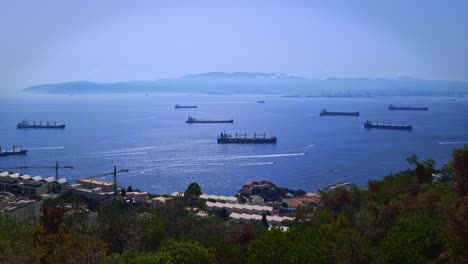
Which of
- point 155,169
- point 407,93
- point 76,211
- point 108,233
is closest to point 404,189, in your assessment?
point 108,233

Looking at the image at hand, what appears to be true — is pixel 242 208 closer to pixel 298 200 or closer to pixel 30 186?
pixel 298 200

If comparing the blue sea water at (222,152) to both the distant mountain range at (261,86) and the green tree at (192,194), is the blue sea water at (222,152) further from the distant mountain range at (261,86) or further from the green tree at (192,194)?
the distant mountain range at (261,86)

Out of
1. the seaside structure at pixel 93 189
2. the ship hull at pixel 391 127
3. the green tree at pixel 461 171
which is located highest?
the green tree at pixel 461 171

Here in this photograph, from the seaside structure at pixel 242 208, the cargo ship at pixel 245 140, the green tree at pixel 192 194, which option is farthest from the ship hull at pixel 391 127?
the green tree at pixel 192 194

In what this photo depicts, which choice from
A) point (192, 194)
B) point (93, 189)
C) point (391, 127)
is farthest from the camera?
point (391, 127)

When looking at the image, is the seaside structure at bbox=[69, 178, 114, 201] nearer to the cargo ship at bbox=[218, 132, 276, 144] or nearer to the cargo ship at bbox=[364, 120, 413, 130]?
the cargo ship at bbox=[218, 132, 276, 144]

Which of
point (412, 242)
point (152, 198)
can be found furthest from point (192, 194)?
point (412, 242)

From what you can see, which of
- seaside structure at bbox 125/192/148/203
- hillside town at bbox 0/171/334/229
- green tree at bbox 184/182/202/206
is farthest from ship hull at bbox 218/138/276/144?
green tree at bbox 184/182/202/206
